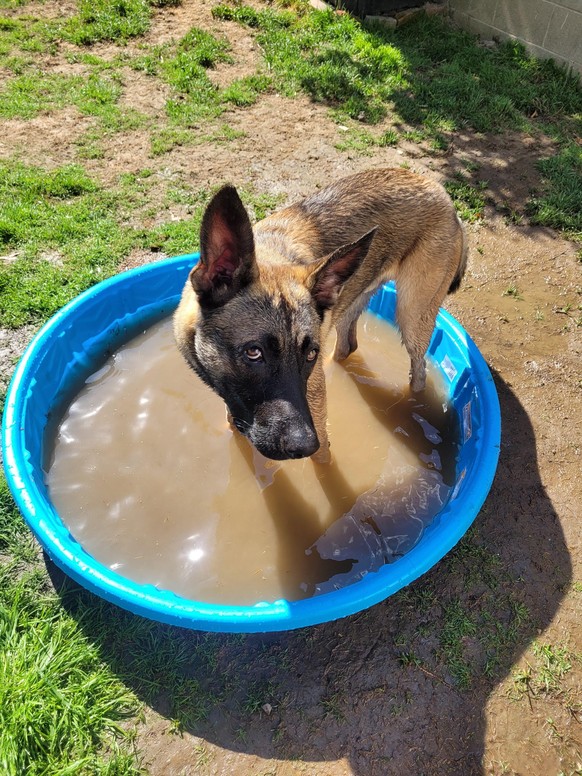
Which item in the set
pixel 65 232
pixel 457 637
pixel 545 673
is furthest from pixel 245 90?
pixel 545 673

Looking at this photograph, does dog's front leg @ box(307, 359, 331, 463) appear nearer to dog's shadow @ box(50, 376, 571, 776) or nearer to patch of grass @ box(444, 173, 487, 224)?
dog's shadow @ box(50, 376, 571, 776)

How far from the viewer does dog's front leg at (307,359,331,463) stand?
393 cm

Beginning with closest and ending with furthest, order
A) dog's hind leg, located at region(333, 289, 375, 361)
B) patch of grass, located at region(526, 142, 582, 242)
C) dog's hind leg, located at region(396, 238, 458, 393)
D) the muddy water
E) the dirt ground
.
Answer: the dirt ground < the muddy water < dog's hind leg, located at region(396, 238, 458, 393) < dog's hind leg, located at region(333, 289, 375, 361) < patch of grass, located at region(526, 142, 582, 242)

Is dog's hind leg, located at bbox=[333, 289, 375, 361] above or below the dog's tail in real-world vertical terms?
below

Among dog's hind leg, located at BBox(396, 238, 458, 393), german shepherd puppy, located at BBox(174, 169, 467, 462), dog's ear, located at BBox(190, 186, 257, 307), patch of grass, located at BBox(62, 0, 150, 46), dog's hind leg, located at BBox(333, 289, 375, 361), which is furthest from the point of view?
patch of grass, located at BBox(62, 0, 150, 46)

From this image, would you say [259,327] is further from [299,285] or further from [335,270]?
[335,270]

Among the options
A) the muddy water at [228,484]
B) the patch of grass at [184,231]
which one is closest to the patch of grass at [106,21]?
the patch of grass at [184,231]

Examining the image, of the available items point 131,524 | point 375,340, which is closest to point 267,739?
point 131,524

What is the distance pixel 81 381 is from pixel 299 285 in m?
2.63

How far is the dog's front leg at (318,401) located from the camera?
3928mm

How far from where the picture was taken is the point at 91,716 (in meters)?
3.06

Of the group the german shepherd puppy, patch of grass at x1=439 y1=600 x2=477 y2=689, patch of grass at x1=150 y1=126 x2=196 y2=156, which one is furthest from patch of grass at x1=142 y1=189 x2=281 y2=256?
patch of grass at x1=439 y1=600 x2=477 y2=689

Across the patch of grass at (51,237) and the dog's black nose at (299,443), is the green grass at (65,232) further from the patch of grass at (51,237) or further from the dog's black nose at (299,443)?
the dog's black nose at (299,443)


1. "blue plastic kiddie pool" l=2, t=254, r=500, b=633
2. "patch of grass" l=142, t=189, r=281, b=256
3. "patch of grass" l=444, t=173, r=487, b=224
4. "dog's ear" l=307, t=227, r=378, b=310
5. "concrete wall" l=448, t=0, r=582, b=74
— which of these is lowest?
"blue plastic kiddie pool" l=2, t=254, r=500, b=633
